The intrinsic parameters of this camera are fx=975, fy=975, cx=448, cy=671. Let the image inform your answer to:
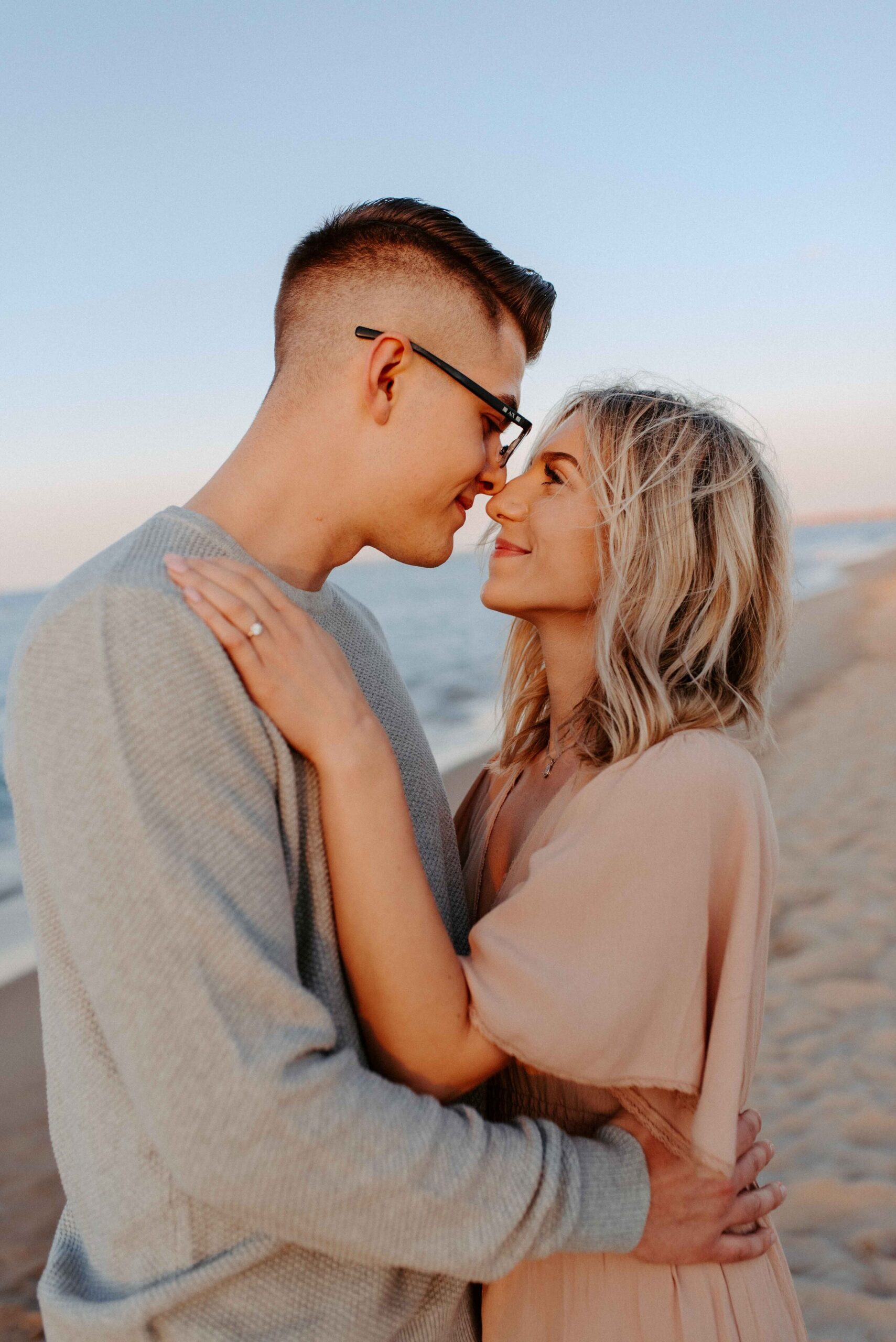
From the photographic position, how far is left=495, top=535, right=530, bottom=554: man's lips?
2.46 metres

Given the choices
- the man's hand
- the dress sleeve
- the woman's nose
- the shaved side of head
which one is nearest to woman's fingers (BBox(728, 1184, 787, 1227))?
the man's hand

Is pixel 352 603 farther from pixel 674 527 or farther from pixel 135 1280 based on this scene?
pixel 135 1280

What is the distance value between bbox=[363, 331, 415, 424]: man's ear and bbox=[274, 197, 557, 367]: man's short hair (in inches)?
7.4

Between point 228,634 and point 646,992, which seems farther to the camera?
point 646,992

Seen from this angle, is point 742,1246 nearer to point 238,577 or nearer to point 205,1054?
point 205,1054

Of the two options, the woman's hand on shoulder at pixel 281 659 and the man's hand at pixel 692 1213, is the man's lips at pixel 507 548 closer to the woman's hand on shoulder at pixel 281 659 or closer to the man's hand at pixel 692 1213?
the woman's hand on shoulder at pixel 281 659

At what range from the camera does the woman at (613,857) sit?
1.56 meters

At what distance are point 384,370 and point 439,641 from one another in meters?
23.3

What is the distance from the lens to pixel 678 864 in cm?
169

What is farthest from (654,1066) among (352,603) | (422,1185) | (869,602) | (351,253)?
(869,602)

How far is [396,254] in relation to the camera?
2.06 metres

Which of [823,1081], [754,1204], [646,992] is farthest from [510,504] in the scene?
[823,1081]

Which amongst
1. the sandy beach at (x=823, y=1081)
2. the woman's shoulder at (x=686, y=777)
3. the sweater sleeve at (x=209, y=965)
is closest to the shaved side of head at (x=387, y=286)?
the sweater sleeve at (x=209, y=965)

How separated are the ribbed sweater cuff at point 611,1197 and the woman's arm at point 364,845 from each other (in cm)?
27
